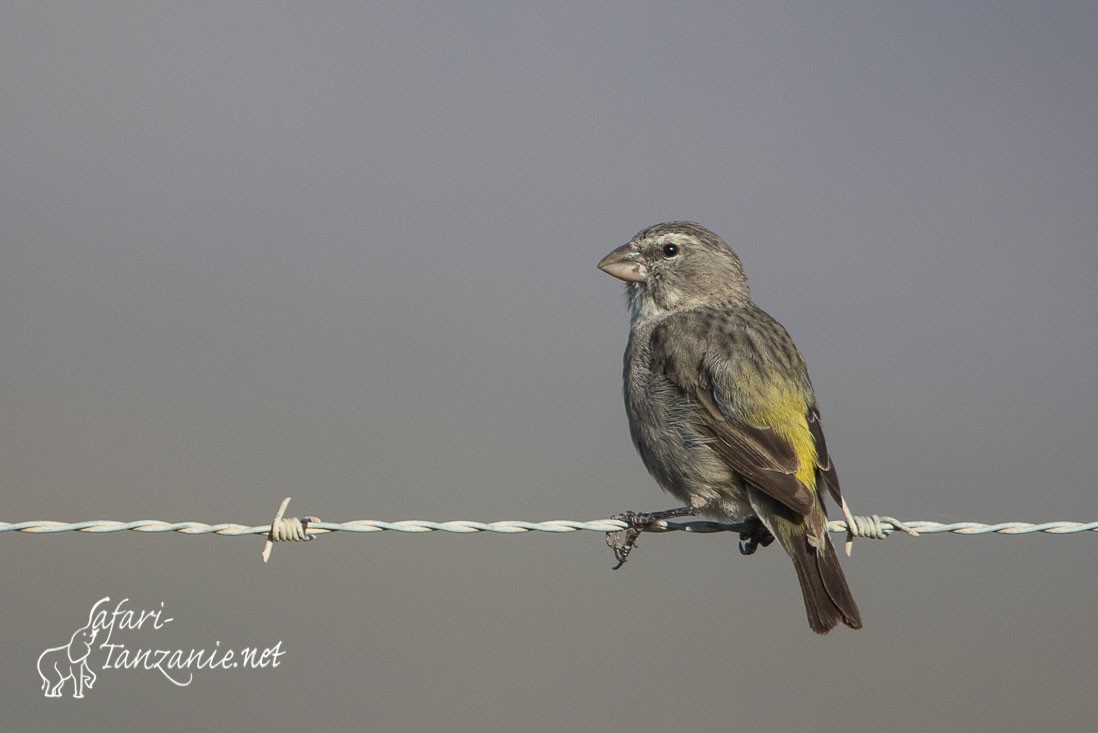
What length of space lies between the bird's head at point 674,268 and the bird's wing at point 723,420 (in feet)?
1.94

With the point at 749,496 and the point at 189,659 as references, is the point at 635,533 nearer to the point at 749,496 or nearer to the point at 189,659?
the point at 749,496

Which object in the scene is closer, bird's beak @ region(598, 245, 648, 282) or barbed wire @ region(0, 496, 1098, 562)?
barbed wire @ region(0, 496, 1098, 562)

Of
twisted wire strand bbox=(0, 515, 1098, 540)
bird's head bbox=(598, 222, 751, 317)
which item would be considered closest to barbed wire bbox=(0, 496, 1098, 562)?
twisted wire strand bbox=(0, 515, 1098, 540)

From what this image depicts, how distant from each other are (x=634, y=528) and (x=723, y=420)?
67 cm

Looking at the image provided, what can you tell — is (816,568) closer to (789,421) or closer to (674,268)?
(789,421)

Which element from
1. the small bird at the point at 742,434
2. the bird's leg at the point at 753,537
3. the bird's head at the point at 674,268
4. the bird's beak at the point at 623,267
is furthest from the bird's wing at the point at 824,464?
the bird's beak at the point at 623,267

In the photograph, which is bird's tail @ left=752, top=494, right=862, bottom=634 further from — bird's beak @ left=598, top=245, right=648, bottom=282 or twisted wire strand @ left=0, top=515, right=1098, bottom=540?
bird's beak @ left=598, top=245, right=648, bottom=282

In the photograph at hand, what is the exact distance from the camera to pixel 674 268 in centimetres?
680

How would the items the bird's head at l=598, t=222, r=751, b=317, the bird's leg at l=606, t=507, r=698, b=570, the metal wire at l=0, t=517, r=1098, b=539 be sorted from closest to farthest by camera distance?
the metal wire at l=0, t=517, r=1098, b=539, the bird's leg at l=606, t=507, r=698, b=570, the bird's head at l=598, t=222, r=751, b=317

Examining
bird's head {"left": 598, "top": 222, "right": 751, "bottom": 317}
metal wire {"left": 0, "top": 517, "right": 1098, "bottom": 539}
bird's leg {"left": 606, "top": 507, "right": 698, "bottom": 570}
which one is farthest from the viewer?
bird's head {"left": 598, "top": 222, "right": 751, "bottom": 317}

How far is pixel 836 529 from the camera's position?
500 cm

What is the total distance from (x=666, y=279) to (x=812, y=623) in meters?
2.50

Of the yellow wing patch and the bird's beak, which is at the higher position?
the bird's beak

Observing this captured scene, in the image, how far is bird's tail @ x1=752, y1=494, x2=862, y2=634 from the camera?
4929mm
